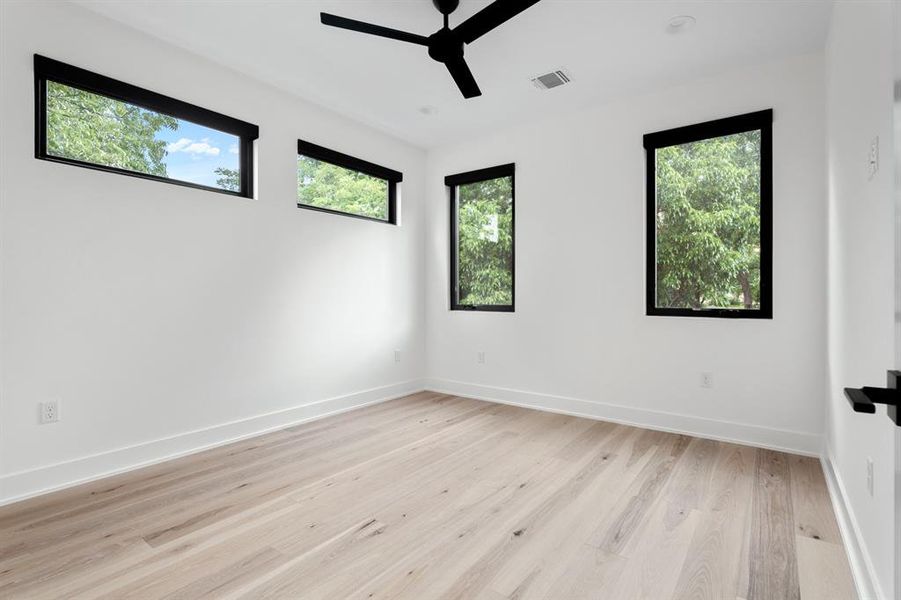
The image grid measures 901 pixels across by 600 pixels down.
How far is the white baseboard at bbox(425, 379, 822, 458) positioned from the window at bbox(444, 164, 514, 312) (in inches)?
34.5

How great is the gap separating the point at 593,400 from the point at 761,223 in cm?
186

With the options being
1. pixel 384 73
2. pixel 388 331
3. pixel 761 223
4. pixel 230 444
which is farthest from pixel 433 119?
pixel 230 444

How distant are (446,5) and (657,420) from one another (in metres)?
3.27

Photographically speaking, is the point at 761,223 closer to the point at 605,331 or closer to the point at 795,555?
the point at 605,331

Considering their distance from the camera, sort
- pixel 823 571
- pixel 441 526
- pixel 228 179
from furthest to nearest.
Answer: pixel 228 179 < pixel 441 526 < pixel 823 571

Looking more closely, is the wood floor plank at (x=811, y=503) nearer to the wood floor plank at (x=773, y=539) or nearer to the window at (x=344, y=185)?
the wood floor plank at (x=773, y=539)

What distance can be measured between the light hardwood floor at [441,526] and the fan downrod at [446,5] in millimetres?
2681

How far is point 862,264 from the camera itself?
1.76m

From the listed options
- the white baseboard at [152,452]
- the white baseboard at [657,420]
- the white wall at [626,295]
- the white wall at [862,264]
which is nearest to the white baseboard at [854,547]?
the white wall at [862,264]

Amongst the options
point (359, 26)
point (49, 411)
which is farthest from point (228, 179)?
point (49, 411)

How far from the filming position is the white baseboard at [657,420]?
9.87 ft

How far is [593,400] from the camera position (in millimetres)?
3855

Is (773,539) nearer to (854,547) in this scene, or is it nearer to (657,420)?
(854,547)

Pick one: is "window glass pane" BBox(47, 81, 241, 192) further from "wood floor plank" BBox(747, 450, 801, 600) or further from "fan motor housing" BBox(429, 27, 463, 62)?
"wood floor plank" BBox(747, 450, 801, 600)
